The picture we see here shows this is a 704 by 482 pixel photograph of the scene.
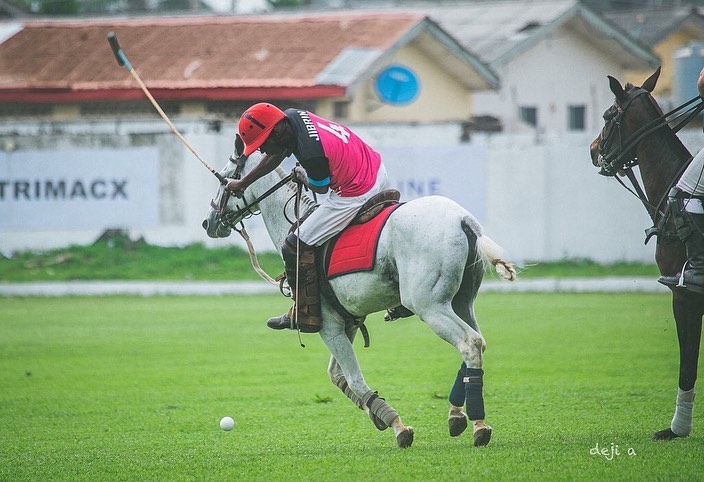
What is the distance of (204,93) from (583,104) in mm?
14956

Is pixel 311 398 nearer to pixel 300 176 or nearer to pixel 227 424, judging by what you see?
pixel 227 424

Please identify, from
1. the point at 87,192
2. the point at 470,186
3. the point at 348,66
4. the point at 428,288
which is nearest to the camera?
the point at 428,288

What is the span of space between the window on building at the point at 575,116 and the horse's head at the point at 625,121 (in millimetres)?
31577

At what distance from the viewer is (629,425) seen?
10.1 m

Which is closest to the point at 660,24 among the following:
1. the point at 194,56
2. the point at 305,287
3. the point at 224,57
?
the point at 224,57

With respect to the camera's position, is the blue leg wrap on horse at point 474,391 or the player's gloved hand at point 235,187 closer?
the blue leg wrap on horse at point 474,391

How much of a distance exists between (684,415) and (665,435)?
223 mm

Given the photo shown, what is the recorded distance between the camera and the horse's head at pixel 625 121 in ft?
32.1

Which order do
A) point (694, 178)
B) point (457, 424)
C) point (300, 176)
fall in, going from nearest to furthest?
point (694, 178)
point (457, 424)
point (300, 176)

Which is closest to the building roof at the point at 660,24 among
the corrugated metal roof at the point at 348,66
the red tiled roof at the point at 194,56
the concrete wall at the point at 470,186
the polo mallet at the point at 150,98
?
the red tiled roof at the point at 194,56

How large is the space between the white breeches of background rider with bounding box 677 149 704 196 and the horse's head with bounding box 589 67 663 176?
2.01 ft

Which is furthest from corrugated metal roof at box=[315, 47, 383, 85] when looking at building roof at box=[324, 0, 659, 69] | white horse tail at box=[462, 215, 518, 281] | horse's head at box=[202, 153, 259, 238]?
white horse tail at box=[462, 215, 518, 281]

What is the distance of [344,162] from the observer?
9695 millimetres

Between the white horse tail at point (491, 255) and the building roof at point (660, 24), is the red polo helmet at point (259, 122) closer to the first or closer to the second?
the white horse tail at point (491, 255)
